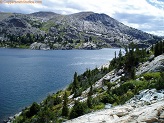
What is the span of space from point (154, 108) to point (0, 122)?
57709 millimetres

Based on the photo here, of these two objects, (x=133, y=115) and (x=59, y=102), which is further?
(x=59, y=102)

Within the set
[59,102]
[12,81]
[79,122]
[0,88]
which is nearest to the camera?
[79,122]

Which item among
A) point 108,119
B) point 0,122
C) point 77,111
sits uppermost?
point 108,119

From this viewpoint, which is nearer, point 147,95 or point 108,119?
point 108,119

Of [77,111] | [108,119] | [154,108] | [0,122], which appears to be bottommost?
[0,122]

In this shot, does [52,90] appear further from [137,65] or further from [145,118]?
[145,118]

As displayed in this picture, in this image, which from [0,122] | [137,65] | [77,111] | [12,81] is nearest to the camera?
Result: [77,111]

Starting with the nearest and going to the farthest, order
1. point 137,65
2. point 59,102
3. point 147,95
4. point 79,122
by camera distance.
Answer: point 79,122 → point 147,95 → point 59,102 → point 137,65

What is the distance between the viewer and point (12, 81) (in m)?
130

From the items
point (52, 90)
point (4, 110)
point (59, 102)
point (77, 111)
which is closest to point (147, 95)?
point (77, 111)

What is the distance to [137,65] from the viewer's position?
286ft

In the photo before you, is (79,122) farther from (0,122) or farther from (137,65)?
(137,65)

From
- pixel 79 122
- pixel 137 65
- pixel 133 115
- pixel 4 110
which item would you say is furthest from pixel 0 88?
pixel 133 115

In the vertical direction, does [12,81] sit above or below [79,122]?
below
